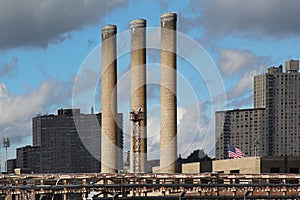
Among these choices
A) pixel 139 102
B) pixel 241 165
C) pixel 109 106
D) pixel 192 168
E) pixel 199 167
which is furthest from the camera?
pixel 192 168

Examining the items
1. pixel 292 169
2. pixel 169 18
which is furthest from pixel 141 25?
pixel 292 169

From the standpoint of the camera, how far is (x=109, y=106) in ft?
497

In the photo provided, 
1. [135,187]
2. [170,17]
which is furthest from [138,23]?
[135,187]

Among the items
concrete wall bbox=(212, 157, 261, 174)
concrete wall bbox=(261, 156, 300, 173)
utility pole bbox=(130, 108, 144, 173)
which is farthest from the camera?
utility pole bbox=(130, 108, 144, 173)

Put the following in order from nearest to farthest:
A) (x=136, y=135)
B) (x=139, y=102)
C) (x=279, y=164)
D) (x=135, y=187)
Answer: (x=135, y=187) < (x=279, y=164) < (x=136, y=135) < (x=139, y=102)

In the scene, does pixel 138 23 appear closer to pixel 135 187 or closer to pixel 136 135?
pixel 136 135

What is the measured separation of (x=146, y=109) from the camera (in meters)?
145

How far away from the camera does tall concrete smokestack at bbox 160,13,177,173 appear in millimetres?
138750

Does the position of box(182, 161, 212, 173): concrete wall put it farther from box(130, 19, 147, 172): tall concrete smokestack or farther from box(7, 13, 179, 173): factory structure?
box(130, 19, 147, 172): tall concrete smokestack

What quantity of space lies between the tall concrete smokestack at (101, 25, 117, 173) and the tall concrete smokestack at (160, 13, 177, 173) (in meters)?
11.8

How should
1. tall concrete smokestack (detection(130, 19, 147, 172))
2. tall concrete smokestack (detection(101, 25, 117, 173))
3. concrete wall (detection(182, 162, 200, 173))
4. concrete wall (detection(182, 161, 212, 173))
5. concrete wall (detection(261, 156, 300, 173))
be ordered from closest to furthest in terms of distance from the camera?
concrete wall (detection(261, 156, 300, 173)) < tall concrete smokestack (detection(130, 19, 147, 172)) < tall concrete smokestack (detection(101, 25, 117, 173)) < concrete wall (detection(182, 161, 212, 173)) < concrete wall (detection(182, 162, 200, 173))

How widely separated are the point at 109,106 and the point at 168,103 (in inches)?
594

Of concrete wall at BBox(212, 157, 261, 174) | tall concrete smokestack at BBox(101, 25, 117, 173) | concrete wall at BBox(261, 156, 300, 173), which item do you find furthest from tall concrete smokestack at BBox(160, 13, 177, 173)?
concrete wall at BBox(261, 156, 300, 173)

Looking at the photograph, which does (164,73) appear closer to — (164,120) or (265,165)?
(164,120)
